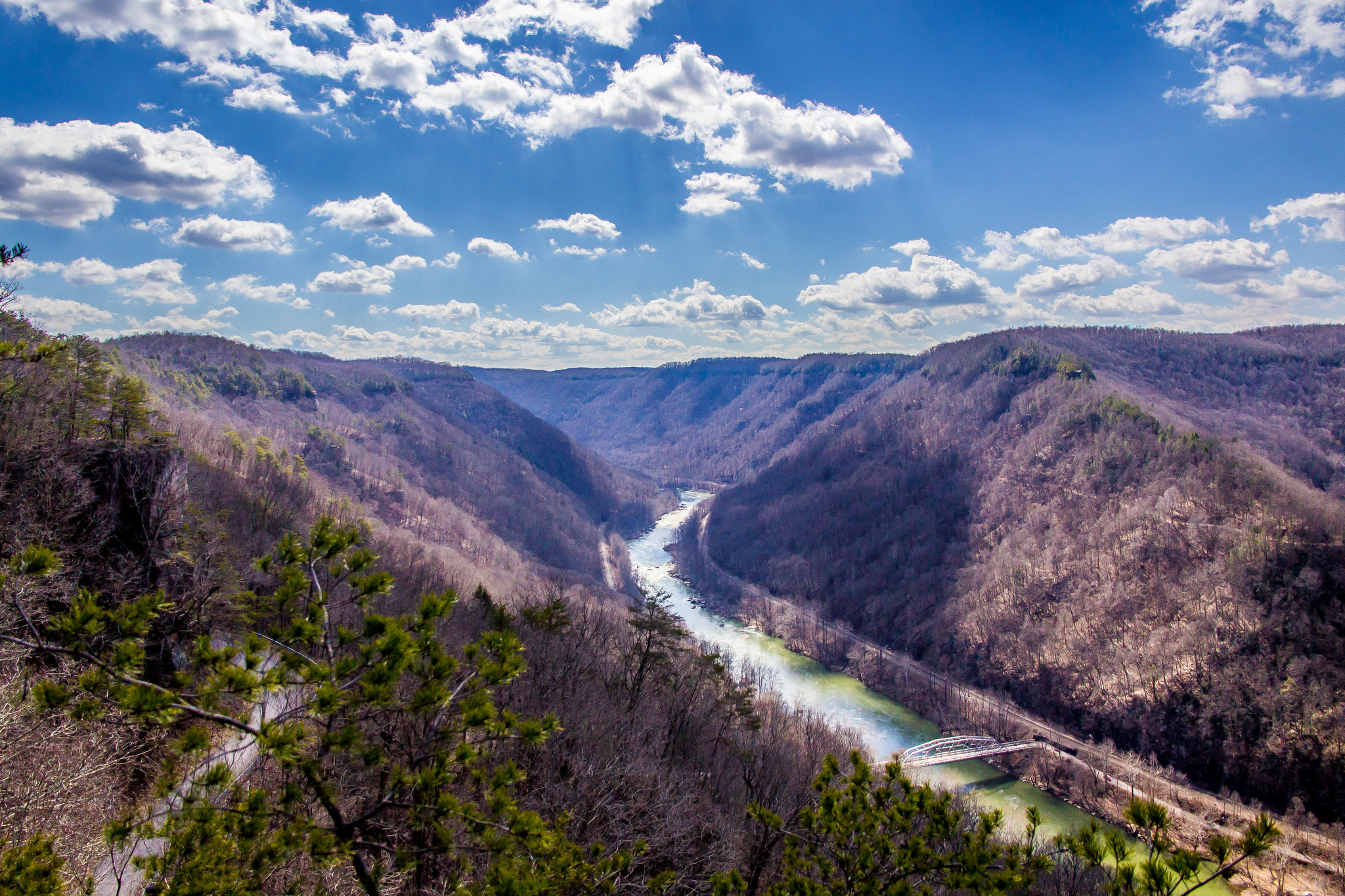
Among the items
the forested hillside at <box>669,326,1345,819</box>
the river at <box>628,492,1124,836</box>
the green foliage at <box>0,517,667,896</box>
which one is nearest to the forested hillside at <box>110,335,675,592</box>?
the river at <box>628,492,1124,836</box>

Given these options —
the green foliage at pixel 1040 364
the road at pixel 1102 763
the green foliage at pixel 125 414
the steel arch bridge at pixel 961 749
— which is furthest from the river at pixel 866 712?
the green foliage at pixel 1040 364

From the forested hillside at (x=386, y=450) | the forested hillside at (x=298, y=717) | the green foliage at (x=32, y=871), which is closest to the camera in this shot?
the green foliage at (x=32, y=871)

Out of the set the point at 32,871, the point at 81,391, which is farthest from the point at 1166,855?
the point at 81,391

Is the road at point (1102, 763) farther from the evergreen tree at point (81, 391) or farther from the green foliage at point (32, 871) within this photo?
the evergreen tree at point (81, 391)

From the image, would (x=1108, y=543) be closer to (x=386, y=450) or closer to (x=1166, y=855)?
(x=1166, y=855)

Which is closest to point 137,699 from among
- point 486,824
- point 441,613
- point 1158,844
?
point 441,613

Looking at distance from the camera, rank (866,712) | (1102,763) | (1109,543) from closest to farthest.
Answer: (1102,763) → (866,712) → (1109,543)
